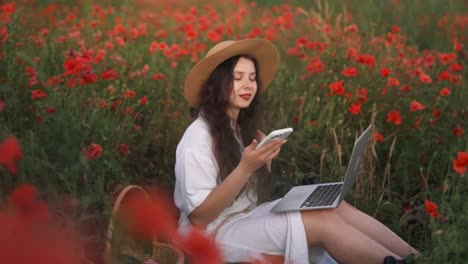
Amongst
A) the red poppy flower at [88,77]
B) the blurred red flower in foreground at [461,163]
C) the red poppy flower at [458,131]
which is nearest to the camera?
the blurred red flower in foreground at [461,163]

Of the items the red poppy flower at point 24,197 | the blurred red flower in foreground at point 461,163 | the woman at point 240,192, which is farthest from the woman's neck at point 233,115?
the red poppy flower at point 24,197

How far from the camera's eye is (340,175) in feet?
10.5

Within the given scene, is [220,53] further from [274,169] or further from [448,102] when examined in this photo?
[448,102]

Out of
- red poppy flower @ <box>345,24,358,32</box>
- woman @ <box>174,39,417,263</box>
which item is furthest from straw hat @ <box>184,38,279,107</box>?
red poppy flower @ <box>345,24,358,32</box>

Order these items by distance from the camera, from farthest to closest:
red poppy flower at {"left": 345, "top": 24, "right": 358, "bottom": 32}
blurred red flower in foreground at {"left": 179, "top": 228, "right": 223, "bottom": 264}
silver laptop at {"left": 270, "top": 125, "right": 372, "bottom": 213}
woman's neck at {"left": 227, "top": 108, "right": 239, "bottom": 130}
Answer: red poppy flower at {"left": 345, "top": 24, "right": 358, "bottom": 32}, woman's neck at {"left": 227, "top": 108, "right": 239, "bottom": 130}, silver laptop at {"left": 270, "top": 125, "right": 372, "bottom": 213}, blurred red flower in foreground at {"left": 179, "top": 228, "right": 223, "bottom": 264}

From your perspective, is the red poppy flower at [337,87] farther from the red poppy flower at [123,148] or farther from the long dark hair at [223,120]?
the red poppy flower at [123,148]

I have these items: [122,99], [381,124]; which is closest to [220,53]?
[122,99]

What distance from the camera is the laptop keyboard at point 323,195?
253 centimetres

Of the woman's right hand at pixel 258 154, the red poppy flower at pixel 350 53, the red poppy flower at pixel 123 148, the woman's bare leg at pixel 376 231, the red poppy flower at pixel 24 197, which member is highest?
the red poppy flower at pixel 350 53

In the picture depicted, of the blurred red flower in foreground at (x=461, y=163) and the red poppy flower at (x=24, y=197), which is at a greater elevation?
the red poppy flower at (x=24, y=197)

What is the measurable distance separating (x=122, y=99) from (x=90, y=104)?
61cm

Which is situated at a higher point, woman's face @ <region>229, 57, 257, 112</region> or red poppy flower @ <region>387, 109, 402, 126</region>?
woman's face @ <region>229, 57, 257, 112</region>

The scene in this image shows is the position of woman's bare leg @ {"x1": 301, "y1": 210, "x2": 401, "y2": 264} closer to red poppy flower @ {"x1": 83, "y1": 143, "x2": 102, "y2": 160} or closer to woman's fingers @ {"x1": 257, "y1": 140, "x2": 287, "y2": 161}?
woman's fingers @ {"x1": 257, "y1": 140, "x2": 287, "y2": 161}

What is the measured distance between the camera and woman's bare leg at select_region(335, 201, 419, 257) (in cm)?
261
